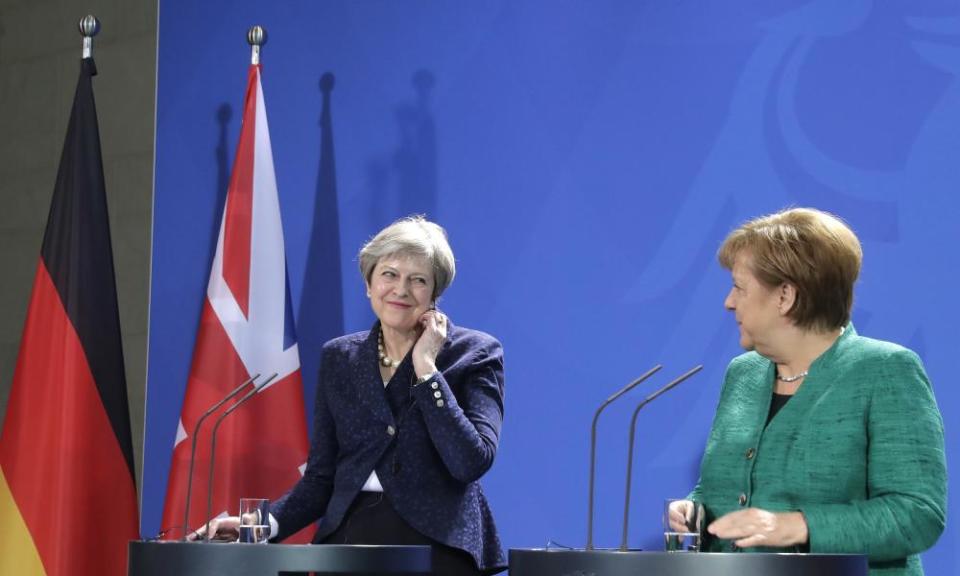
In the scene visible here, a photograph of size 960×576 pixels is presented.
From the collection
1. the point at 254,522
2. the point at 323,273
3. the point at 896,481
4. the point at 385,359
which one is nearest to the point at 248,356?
the point at 323,273

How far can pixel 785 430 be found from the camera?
7.29 feet

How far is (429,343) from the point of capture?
286cm

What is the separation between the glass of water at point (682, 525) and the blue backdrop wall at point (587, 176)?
0.96m

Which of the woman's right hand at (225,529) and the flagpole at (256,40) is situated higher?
the flagpole at (256,40)

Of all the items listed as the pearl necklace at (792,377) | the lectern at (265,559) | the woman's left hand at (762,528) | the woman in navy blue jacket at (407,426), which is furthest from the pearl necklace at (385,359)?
the woman's left hand at (762,528)

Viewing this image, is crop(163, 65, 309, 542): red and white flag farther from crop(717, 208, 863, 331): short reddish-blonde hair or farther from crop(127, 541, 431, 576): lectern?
crop(717, 208, 863, 331): short reddish-blonde hair

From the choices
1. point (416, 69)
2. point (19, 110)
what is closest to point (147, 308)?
point (19, 110)

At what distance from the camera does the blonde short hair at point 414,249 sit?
2.98 meters

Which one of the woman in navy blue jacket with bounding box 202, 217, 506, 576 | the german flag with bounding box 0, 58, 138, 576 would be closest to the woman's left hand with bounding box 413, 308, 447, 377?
the woman in navy blue jacket with bounding box 202, 217, 506, 576

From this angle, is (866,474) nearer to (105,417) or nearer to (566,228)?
(566,228)

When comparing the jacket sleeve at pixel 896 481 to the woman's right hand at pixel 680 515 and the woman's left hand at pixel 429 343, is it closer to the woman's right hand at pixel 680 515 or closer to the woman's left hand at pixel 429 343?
the woman's right hand at pixel 680 515

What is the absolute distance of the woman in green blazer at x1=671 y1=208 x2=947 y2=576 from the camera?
6.72 feet

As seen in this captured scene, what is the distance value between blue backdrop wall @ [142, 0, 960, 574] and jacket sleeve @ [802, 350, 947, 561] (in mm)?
761

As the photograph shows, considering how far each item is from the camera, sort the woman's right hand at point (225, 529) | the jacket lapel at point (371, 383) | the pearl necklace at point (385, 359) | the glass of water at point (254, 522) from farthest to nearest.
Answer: the pearl necklace at point (385, 359) → the jacket lapel at point (371, 383) → the woman's right hand at point (225, 529) → the glass of water at point (254, 522)
